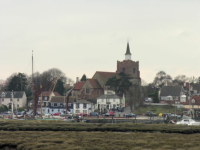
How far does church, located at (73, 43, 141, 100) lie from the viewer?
13666 centimetres

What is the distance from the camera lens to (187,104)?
112438 millimetres

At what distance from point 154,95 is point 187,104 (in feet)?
63.5

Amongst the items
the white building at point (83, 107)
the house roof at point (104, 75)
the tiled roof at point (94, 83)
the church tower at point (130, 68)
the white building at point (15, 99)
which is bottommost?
the white building at point (83, 107)

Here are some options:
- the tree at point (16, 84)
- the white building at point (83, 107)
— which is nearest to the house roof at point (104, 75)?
the white building at point (83, 107)

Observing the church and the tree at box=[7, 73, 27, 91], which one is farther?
the tree at box=[7, 73, 27, 91]

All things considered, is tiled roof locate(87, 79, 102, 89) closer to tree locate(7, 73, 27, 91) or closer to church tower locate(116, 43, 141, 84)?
church tower locate(116, 43, 141, 84)

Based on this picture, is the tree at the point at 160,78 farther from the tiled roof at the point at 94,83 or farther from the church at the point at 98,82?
→ the tiled roof at the point at 94,83

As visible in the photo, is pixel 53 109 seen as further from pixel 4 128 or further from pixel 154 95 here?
pixel 4 128

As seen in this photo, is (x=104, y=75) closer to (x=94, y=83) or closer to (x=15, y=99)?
(x=94, y=83)

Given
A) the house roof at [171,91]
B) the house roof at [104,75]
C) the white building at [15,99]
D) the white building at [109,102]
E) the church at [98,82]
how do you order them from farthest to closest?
A: the house roof at [104,75] < the white building at [15,99] < the church at [98,82] < the house roof at [171,91] < the white building at [109,102]

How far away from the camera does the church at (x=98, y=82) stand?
13666 centimetres

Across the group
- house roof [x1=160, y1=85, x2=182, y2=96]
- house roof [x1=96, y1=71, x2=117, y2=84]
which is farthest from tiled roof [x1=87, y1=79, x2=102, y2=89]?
house roof [x1=160, y1=85, x2=182, y2=96]

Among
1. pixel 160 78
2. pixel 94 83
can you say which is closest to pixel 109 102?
pixel 94 83

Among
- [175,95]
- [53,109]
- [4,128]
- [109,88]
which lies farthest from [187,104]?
[4,128]
